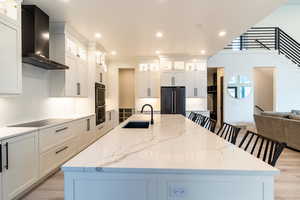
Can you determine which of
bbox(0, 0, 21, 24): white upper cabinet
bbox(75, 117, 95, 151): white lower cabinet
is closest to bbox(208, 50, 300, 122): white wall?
bbox(75, 117, 95, 151): white lower cabinet

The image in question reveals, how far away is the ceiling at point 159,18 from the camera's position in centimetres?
337

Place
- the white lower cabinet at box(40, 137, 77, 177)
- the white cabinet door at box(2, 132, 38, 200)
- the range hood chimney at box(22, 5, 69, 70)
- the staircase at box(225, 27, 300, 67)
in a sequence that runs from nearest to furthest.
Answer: the white cabinet door at box(2, 132, 38, 200) < the white lower cabinet at box(40, 137, 77, 177) < the range hood chimney at box(22, 5, 69, 70) < the staircase at box(225, 27, 300, 67)

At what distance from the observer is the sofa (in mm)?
4684

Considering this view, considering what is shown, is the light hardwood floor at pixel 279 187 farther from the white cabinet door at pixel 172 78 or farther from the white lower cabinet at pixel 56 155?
the white cabinet door at pixel 172 78

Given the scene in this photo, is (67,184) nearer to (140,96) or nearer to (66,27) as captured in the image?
(66,27)

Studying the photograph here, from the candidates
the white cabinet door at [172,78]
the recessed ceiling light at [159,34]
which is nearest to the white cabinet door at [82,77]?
the recessed ceiling light at [159,34]

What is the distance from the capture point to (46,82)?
427 cm

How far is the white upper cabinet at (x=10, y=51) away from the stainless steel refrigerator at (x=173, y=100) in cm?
494

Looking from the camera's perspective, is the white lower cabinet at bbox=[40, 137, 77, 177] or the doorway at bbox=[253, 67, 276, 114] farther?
the doorway at bbox=[253, 67, 276, 114]

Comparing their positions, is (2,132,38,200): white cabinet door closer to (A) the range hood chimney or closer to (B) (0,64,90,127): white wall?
(B) (0,64,90,127): white wall

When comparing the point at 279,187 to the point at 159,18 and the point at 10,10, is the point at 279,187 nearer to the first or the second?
the point at 159,18

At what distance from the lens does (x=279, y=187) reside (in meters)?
2.98

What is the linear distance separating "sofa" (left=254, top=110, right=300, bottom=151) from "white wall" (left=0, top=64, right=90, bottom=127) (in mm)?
5011

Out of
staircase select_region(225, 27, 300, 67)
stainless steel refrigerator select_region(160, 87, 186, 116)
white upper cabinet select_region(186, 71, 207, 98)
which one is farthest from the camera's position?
staircase select_region(225, 27, 300, 67)
